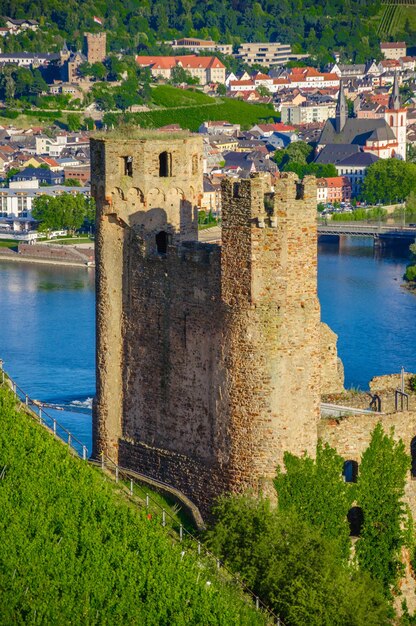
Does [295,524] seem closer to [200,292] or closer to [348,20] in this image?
[200,292]

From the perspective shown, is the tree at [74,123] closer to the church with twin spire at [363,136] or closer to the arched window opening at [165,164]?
the church with twin spire at [363,136]

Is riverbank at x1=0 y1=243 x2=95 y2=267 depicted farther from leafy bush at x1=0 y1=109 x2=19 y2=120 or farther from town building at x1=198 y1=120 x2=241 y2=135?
leafy bush at x1=0 y1=109 x2=19 y2=120

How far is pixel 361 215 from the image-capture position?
9500 cm

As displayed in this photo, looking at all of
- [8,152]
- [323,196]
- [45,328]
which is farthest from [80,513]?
[8,152]

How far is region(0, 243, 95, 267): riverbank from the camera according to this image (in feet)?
261

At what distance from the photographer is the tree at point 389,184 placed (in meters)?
103

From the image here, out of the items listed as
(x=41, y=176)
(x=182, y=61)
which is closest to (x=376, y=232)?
(x=41, y=176)

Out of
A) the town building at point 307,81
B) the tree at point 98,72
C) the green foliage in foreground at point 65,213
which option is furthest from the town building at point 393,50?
the green foliage in foreground at point 65,213

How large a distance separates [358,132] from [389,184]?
74.4ft

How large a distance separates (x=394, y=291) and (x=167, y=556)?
5024cm

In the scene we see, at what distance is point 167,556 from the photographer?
2045 centimetres

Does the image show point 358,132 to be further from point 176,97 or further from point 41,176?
point 41,176

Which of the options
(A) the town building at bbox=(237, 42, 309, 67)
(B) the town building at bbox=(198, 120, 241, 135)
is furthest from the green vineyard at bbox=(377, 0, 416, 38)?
(B) the town building at bbox=(198, 120, 241, 135)

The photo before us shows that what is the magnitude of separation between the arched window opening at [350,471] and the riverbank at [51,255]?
55.1 meters
